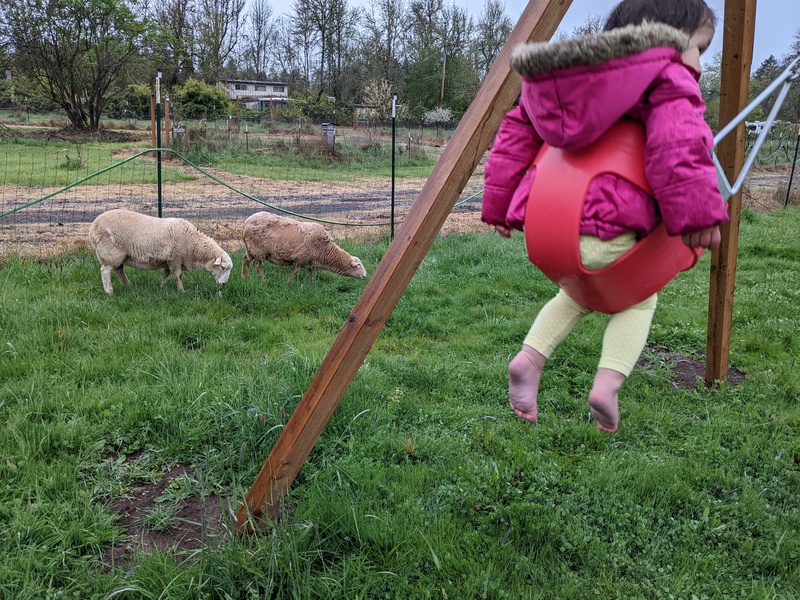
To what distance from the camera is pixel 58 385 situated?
13.5 feet

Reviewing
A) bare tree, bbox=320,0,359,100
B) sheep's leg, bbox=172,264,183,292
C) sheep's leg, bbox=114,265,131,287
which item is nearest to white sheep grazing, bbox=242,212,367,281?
sheep's leg, bbox=172,264,183,292

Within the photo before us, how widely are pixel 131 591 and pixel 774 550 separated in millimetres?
2928

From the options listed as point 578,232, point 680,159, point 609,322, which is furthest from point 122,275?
point 680,159

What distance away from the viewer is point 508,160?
77.6 inches

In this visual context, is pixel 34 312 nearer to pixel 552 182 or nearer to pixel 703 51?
pixel 552 182

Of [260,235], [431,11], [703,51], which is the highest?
[431,11]

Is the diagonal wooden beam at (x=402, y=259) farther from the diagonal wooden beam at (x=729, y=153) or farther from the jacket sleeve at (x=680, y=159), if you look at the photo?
the diagonal wooden beam at (x=729, y=153)

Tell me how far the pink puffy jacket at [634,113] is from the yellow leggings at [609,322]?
1.9 inches

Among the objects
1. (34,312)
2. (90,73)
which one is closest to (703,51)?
(34,312)

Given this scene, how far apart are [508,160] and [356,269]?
18.3 feet

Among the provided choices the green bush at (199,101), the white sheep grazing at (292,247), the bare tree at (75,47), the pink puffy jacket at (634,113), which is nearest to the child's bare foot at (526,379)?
the pink puffy jacket at (634,113)

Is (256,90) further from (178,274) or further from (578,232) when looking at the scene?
(578,232)

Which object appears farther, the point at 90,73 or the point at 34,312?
the point at 90,73

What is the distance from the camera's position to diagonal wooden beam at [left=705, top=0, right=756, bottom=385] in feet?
12.6
